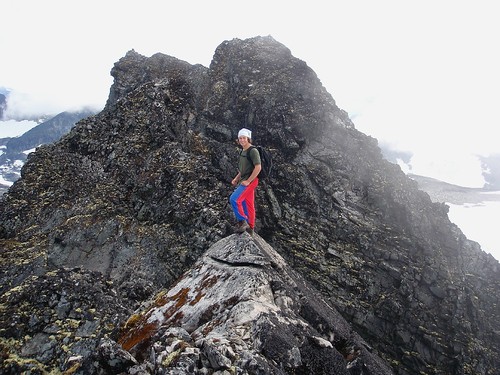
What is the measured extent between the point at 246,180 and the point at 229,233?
11.7m

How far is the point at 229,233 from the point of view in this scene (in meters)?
25.0

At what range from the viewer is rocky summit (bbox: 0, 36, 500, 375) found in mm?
14344

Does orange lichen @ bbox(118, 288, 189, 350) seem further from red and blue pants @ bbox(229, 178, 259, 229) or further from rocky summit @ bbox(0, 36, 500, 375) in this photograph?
red and blue pants @ bbox(229, 178, 259, 229)

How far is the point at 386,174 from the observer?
34312mm

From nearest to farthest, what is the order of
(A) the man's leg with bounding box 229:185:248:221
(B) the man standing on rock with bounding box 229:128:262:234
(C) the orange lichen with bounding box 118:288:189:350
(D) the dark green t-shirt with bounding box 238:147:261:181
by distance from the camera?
(C) the orange lichen with bounding box 118:288:189:350 → (B) the man standing on rock with bounding box 229:128:262:234 → (D) the dark green t-shirt with bounding box 238:147:261:181 → (A) the man's leg with bounding box 229:185:248:221

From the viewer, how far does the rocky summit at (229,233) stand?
14344 mm

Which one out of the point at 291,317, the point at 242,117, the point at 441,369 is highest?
the point at 242,117

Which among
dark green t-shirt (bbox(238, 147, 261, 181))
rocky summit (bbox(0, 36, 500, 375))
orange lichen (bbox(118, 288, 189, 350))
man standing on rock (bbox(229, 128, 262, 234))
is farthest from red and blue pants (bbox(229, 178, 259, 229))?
orange lichen (bbox(118, 288, 189, 350))

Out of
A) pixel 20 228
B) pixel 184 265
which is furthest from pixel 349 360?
pixel 20 228

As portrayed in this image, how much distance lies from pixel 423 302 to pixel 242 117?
2348 cm

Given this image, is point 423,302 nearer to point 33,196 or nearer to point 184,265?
point 184,265

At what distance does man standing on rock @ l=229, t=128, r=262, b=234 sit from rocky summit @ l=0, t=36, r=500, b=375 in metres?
0.81

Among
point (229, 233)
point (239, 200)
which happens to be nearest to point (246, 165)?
point (239, 200)

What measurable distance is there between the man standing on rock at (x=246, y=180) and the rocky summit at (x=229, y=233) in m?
0.81
